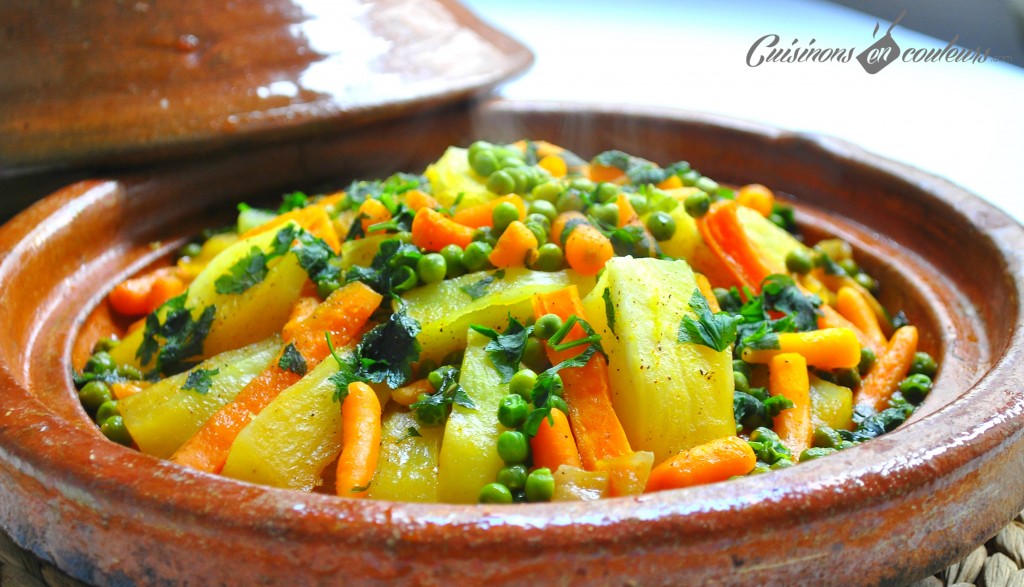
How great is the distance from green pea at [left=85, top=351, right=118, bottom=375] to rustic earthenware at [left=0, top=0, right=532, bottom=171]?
109cm

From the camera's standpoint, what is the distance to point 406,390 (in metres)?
2.66

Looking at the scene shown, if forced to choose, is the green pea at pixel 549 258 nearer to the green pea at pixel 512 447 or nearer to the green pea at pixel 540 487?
the green pea at pixel 512 447

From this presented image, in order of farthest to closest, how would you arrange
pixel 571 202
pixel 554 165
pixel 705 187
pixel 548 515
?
pixel 554 165 < pixel 705 187 < pixel 571 202 < pixel 548 515

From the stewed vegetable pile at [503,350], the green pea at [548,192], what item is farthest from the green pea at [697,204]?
the green pea at [548,192]

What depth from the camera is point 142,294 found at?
12.0ft

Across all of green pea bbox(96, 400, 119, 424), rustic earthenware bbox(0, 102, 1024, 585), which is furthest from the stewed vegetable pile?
rustic earthenware bbox(0, 102, 1024, 585)

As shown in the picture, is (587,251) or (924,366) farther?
(924,366)

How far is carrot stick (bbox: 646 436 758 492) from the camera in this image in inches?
92.8

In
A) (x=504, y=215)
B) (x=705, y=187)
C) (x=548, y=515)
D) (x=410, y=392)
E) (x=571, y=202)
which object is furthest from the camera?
(x=705, y=187)

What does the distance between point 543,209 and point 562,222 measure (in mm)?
125

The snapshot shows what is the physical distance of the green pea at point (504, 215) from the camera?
3.11m

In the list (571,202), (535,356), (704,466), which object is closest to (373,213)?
(571,202)

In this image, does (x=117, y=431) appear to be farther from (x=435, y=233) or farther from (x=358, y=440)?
(x=435, y=233)

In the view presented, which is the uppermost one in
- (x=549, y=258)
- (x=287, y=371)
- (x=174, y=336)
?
(x=549, y=258)
